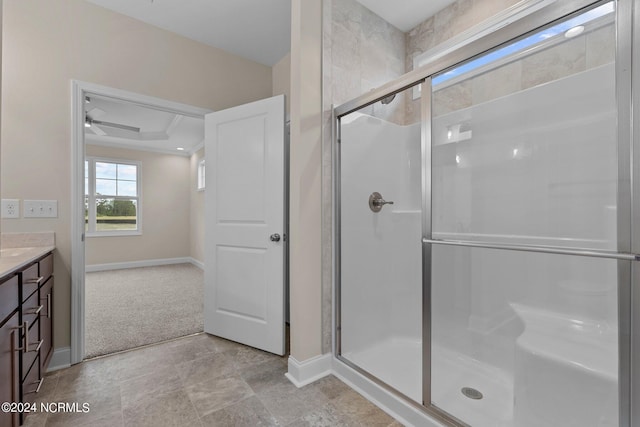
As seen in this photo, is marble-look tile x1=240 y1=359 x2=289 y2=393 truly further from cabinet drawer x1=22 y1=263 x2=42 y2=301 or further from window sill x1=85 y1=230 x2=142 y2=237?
window sill x1=85 y1=230 x2=142 y2=237

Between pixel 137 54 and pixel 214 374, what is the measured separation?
256 centimetres

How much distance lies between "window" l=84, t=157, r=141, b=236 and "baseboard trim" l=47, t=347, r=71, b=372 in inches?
162

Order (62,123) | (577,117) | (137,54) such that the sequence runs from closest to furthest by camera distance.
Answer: (577,117)
(62,123)
(137,54)

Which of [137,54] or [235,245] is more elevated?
[137,54]

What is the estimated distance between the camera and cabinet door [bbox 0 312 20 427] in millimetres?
1042

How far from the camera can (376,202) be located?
1.98m

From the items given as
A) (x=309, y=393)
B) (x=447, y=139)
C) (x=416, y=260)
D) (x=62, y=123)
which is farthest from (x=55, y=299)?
(x=447, y=139)

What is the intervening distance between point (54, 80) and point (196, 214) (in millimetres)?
4094

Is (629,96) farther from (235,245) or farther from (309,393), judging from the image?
(235,245)

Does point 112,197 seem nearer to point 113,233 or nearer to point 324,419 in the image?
point 113,233

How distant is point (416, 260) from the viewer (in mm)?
2033

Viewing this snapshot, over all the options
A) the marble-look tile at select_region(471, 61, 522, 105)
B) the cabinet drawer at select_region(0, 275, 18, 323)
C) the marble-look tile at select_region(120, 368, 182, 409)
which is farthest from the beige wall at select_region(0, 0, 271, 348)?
the marble-look tile at select_region(471, 61, 522, 105)

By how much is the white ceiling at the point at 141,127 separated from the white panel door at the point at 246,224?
5.35 ft

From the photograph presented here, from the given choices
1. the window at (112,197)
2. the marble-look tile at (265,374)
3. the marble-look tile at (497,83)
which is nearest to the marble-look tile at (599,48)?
the marble-look tile at (497,83)
